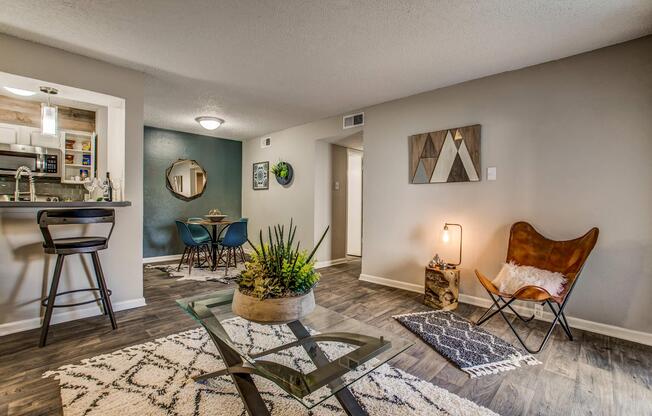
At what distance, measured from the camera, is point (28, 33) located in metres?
2.46

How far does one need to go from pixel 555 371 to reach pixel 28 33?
15.0 feet

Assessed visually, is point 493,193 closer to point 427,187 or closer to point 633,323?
point 427,187

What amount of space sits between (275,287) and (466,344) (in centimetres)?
166

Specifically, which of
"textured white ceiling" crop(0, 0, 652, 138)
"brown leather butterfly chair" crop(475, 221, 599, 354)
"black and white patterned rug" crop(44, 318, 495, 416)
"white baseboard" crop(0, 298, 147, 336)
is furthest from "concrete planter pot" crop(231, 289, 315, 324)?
"white baseboard" crop(0, 298, 147, 336)

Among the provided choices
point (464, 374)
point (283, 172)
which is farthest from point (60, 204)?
point (283, 172)

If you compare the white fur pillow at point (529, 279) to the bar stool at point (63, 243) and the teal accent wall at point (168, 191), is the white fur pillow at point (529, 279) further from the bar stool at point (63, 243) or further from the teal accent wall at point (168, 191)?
the teal accent wall at point (168, 191)

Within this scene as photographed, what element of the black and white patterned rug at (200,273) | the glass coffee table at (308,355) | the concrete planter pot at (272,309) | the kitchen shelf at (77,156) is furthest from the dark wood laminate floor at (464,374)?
the kitchen shelf at (77,156)

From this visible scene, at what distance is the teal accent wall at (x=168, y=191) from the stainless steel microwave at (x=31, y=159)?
1236 millimetres

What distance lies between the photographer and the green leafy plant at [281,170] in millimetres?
5523

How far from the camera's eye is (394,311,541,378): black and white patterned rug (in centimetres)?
206

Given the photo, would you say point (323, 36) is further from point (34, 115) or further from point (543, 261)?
point (34, 115)

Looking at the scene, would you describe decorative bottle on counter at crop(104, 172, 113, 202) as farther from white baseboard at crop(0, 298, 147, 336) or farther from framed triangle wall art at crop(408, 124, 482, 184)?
framed triangle wall art at crop(408, 124, 482, 184)

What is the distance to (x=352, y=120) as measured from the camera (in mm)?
4555

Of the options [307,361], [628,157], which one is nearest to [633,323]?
[628,157]
